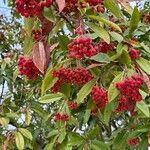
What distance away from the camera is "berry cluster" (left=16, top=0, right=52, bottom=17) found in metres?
1.32

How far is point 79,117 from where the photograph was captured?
8.31 feet

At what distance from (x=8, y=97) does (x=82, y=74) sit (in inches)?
76.6

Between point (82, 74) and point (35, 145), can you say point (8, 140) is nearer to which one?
point (35, 145)

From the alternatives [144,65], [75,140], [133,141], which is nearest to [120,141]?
[133,141]

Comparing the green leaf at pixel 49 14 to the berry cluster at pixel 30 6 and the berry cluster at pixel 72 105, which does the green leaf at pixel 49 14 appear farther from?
the berry cluster at pixel 72 105

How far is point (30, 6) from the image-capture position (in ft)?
4.35

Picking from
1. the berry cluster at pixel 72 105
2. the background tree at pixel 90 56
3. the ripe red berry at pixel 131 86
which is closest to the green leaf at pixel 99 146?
the background tree at pixel 90 56

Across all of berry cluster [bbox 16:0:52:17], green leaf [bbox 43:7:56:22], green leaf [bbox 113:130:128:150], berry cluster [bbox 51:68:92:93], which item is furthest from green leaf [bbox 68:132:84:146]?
berry cluster [bbox 16:0:52:17]

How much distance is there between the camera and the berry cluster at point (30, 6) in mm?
1319

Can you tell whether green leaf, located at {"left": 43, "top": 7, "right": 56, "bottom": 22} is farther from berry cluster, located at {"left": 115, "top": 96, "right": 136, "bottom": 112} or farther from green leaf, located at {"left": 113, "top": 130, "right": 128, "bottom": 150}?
green leaf, located at {"left": 113, "top": 130, "right": 128, "bottom": 150}


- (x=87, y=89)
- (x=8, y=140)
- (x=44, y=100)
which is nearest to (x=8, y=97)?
(x=8, y=140)

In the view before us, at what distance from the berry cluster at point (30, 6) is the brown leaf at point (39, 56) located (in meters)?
0.16

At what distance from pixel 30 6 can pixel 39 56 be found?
201 millimetres

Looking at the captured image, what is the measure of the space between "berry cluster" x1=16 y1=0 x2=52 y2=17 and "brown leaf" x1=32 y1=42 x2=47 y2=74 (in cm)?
16
